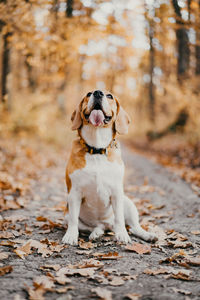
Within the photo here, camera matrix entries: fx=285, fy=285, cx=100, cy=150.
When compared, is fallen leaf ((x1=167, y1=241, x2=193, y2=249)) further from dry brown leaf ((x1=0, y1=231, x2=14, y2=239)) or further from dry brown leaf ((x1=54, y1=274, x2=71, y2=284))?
dry brown leaf ((x1=0, y1=231, x2=14, y2=239))

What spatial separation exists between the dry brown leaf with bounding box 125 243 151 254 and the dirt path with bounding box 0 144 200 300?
41mm

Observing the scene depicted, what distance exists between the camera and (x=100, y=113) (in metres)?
3.07

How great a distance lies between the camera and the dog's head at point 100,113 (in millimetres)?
3074

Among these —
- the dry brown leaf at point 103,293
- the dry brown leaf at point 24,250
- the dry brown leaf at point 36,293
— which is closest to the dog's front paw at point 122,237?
the dry brown leaf at point 24,250

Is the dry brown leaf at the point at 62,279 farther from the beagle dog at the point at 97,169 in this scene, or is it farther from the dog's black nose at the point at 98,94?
the dog's black nose at the point at 98,94

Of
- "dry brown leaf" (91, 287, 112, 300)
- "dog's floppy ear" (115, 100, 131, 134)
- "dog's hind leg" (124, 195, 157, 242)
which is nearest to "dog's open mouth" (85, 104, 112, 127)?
"dog's floppy ear" (115, 100, 131, 134)

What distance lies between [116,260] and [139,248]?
0.37 m

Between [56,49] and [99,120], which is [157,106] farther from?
[99,120]

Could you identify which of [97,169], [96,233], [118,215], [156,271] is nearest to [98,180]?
[97,169]

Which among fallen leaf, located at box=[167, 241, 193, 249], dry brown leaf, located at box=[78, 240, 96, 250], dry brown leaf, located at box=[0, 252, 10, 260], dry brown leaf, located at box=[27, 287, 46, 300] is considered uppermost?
dry brown leaf, located at box=[27, 287, 46, 300]

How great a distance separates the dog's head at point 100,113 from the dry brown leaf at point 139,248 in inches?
49.2

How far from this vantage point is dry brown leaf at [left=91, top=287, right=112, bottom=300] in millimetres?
1952

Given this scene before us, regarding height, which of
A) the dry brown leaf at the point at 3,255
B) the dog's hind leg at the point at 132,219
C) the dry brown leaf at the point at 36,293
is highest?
the dog's hind leg at the point at 132,219

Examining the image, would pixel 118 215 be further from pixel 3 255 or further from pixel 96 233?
pixel 3 255
